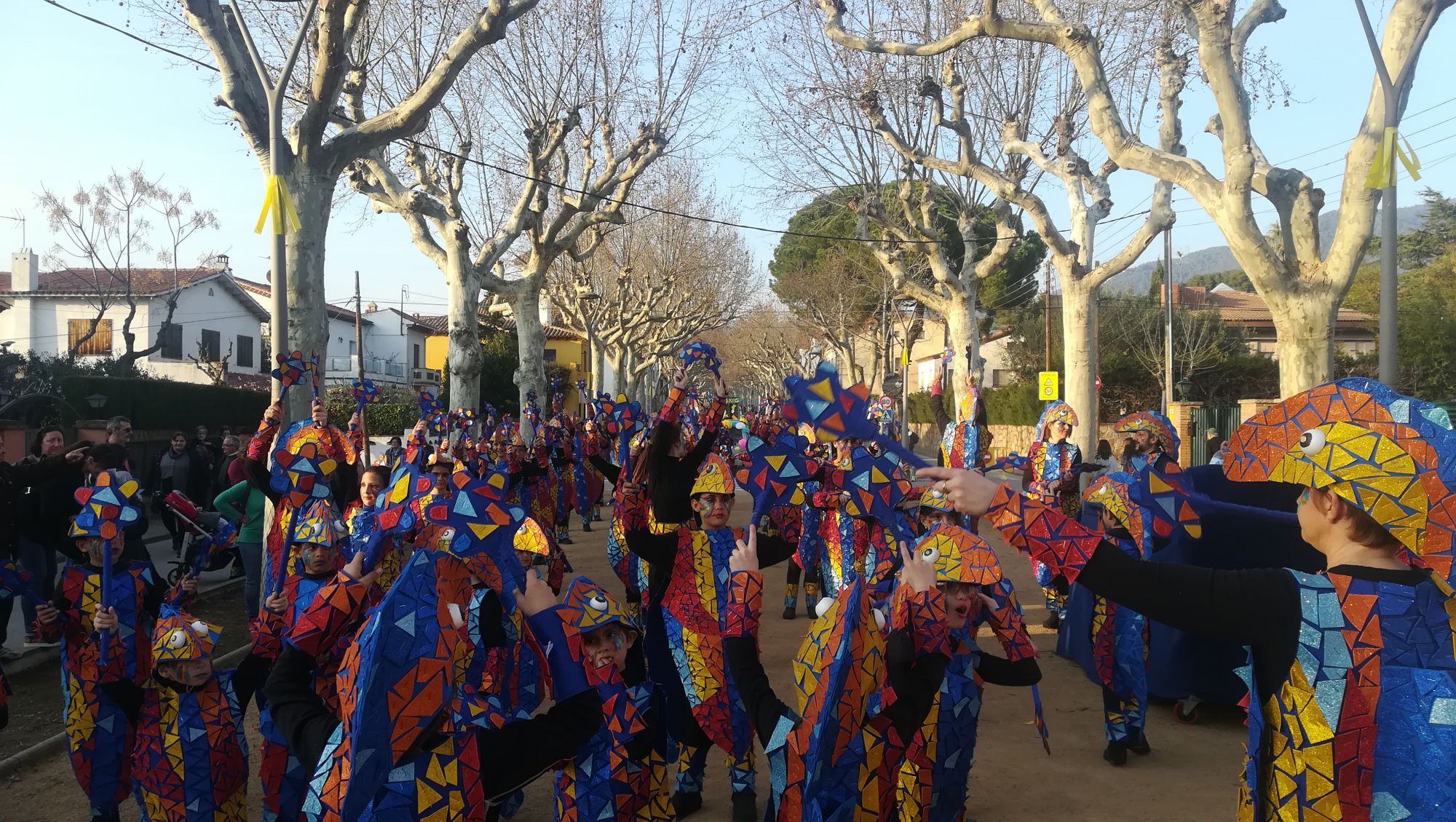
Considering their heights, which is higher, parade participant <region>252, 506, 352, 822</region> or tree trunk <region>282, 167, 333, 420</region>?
tree trunk <region>282, 167, 333, 420</region>

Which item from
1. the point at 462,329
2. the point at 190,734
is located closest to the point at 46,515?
the point at 190,734

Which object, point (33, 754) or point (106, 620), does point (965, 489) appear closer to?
point (106, 620)

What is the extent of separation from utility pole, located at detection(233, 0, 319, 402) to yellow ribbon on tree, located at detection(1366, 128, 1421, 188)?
9264 mm

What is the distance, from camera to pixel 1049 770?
540cm

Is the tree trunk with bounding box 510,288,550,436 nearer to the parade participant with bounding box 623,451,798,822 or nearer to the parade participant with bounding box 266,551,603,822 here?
the parade participant with bounding box 623,451,798,822

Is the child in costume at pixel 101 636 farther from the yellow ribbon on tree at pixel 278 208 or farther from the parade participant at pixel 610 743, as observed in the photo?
the yellow ribbon on tree at pixel 278 208

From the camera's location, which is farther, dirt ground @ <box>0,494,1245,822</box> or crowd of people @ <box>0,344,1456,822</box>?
dirt ground @ <box>0,494,1245,822</box>

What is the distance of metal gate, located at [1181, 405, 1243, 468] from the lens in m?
25.5

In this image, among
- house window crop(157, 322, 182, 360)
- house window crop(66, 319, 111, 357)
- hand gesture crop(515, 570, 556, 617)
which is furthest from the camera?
house window crop(157, 322, 182, 360)

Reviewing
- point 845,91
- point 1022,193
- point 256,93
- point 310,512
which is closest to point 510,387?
point 845,91

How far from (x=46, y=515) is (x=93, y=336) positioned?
107 feet

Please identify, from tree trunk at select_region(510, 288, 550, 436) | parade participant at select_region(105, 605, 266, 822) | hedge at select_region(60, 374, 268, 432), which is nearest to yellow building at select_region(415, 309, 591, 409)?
hedge at select_region(60, 374, 268, 432)

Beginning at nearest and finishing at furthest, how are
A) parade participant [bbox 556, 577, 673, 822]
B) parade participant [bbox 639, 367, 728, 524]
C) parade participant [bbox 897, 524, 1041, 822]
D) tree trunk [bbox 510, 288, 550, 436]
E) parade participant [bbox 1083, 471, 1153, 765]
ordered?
parade participant [bbox 556, 577, 673, 822], parade participant [bbox 897, 524, 1041, 822], parade participant [bbox 1083, 471, 1153, 765], parade participant [bbox 639, 367, 728, 524], tree trunk [bbox 510, 288, 550, 436]

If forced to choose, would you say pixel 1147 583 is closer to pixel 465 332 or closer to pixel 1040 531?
pixel 1040 531
